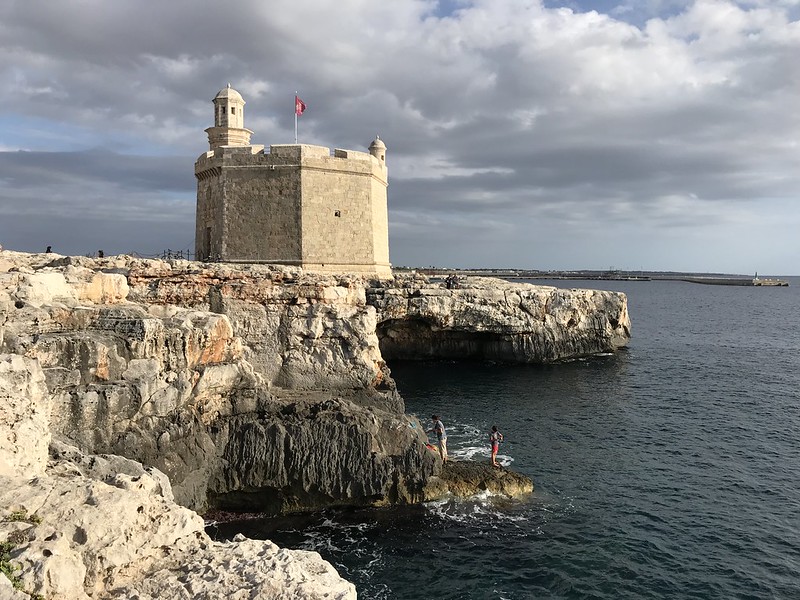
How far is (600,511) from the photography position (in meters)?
14.3

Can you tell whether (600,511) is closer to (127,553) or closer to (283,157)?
(127,553)

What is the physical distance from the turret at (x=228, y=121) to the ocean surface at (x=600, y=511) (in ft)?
56.1

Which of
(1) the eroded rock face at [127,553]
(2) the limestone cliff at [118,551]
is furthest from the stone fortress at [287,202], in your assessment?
(1) the eroded rock face at [127,553]

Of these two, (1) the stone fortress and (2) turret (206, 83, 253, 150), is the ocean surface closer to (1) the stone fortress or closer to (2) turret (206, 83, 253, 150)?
(1) the stone fortress

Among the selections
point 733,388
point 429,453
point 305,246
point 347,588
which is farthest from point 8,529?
point 733,388

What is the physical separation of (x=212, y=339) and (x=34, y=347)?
411 centimetres

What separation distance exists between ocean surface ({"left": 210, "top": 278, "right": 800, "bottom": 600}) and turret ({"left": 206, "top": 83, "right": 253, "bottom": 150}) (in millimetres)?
17099

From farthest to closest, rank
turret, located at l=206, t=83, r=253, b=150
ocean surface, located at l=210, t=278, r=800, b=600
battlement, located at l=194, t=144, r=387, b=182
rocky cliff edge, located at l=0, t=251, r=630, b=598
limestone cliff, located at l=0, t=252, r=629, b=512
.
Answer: turret, located at l=206, t=83, r=253, b=150, battlement, located at l=194, t=144, r=387, b=182, ocean surface, located at l=210, t=278, r=800, b=600, limestone cliff, located at l=0, t=252, r=629, b=512, rocky cliff edge, located at l=0, t=251, r=630, b=598

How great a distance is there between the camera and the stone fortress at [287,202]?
29.0 metres

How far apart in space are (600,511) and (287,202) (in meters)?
21.3

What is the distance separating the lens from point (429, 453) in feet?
49.8

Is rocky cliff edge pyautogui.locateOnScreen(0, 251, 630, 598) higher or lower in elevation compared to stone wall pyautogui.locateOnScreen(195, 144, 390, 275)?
lower

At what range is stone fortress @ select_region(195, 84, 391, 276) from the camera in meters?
29.0

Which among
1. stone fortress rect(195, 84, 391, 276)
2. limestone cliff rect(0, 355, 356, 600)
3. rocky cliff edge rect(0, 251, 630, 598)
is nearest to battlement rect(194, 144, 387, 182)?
stone fortress rect(195, 84, 391, 276)
